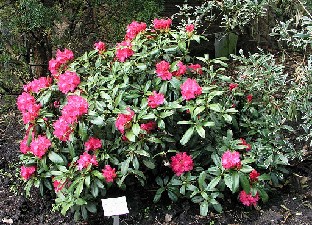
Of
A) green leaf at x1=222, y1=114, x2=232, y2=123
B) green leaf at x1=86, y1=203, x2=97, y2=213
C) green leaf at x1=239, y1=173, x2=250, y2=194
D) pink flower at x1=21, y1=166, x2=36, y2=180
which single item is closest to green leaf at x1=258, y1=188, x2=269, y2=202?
green leaf at x1=239, y1=173, x2=250, y2=194

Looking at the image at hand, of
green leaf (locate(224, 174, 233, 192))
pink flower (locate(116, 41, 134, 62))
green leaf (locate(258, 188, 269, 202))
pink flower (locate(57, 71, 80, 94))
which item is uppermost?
Result: pink flower (locate(116, 41, 134, 62))

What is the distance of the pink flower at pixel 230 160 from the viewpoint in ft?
9.02

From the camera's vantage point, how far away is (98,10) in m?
4.23

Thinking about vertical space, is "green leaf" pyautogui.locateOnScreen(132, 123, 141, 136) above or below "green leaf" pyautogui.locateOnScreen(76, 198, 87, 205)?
above

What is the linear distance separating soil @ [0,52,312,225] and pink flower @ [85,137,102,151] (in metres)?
0.45

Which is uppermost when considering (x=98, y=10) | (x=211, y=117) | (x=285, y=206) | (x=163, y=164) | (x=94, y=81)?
(x=98, y=10)

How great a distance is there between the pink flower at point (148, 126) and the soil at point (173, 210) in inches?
21.3

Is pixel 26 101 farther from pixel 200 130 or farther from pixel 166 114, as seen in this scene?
pixel 200 130

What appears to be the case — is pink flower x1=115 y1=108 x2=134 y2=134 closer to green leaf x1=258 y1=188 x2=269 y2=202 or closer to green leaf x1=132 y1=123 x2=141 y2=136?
green leaf x1=132 y1=123 x2=141 y2=136

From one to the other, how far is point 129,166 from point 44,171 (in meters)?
0.54

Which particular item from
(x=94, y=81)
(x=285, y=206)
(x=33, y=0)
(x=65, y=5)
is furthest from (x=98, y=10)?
(x=285, y=206)

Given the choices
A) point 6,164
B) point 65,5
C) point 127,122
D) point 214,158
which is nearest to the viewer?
point 127,122

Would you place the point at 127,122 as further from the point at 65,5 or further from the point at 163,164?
the point at 65,5

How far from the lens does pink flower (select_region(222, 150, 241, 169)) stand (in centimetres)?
275
